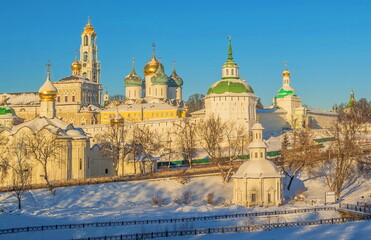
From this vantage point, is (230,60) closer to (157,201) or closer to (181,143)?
(181,143)

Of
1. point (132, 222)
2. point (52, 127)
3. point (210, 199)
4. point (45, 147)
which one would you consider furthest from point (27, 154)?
point (132, 222)

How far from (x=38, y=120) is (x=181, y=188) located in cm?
1183

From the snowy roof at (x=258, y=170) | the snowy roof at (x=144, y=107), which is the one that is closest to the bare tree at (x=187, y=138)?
the snowy roof at (x=144, y=107)

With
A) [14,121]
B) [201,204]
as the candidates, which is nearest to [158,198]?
[201,204]

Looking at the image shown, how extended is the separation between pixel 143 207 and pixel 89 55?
57144 mm

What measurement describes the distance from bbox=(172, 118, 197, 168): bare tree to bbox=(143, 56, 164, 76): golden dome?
2115 cm

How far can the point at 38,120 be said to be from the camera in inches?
1923

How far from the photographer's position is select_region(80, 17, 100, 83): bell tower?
308ft

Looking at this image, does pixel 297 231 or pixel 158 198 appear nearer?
pixel 297 231

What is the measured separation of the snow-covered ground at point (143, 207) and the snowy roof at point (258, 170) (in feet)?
6.73

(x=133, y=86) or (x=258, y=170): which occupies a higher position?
(x=133, y=86)

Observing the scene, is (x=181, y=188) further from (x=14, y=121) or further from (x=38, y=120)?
(x=14, y=121)

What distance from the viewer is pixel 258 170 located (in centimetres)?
4175

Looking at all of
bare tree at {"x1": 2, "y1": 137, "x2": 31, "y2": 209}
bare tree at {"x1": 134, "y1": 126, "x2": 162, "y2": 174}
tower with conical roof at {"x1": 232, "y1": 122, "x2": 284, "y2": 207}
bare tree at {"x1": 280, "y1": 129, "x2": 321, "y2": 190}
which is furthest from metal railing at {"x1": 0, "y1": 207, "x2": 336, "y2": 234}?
bare tree at {"x1": 134, "y1": 126, "x2": 162, "y2": 174}
